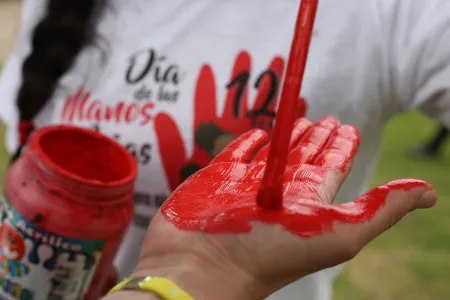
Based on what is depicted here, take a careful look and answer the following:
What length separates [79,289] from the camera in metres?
0.52

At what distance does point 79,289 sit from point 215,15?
344 millimetres

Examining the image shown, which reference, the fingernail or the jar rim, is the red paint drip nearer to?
the jar rim

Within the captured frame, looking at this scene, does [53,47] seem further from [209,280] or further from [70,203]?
[209,280]

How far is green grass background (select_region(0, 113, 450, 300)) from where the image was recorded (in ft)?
4.76

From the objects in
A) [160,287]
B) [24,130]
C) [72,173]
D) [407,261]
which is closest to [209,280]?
[160,287]

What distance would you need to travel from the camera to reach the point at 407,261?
5.17 ft

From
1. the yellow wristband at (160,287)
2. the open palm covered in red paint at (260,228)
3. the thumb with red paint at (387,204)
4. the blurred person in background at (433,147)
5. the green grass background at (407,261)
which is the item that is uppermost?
the thumb with red paint at (387,204)

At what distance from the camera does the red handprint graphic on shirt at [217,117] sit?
598mm

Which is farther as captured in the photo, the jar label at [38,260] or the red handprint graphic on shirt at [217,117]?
the red handprint graphic on shirt at [217,117]

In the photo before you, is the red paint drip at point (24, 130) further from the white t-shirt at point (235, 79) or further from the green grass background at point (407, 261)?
the green grass background at point (407, 261)

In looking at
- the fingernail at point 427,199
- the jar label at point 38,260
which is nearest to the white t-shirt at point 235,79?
the jar label at point 38,260

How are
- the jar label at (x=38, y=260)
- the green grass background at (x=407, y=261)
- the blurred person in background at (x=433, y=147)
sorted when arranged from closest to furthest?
the jar label at (x=38, y=260)
the green grass background at (x=407, y=261)
the blurred person in background at (x=433, y=147)

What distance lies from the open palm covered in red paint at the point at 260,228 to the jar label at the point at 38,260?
16 cm

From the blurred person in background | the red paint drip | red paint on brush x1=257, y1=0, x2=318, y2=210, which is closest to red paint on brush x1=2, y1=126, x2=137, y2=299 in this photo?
the red paint drip
